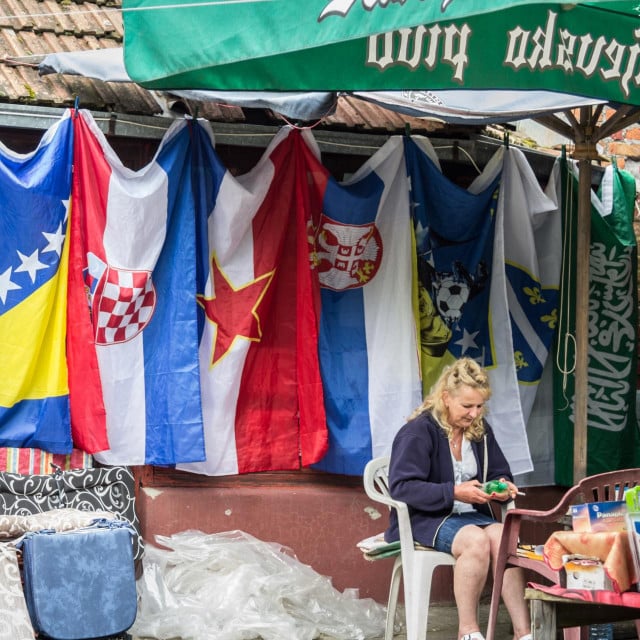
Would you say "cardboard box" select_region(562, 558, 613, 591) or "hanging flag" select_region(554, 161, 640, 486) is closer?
"cardboard box" select_region(562, 558, 613, 591)

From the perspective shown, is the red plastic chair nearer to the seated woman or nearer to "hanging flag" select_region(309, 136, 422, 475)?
the seated woman

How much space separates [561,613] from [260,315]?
2.91 m

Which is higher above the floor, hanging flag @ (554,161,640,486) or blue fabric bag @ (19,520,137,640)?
hanging flag @ (554,161,640,486)

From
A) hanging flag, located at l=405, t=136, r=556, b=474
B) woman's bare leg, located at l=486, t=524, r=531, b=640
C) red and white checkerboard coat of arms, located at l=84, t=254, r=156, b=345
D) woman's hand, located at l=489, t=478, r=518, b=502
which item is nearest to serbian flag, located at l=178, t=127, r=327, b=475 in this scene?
red and white checkerboard coat of arms, located at l=84, t=254, r=156, b=345

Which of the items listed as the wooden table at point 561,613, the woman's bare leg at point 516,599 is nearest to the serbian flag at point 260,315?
the woman's bare leg at point 516,599

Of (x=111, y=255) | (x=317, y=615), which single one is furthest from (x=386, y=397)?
(x=111, y=255)

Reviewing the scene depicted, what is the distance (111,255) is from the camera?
659cm

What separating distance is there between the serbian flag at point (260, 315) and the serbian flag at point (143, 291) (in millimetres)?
176

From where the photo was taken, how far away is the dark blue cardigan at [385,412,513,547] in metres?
5.98

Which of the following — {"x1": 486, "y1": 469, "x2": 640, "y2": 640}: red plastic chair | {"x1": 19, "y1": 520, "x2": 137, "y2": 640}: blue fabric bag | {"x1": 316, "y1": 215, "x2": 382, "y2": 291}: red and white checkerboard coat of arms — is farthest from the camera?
{"x1": 316, "y1": 215, "x2": 382, "y2": 291}: red and white checkerboard coat of arms

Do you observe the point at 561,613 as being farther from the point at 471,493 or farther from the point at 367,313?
the point at 367,313

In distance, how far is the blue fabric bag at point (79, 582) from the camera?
5.55 m

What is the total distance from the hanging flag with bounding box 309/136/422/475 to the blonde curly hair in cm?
88

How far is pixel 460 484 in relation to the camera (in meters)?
6.03
